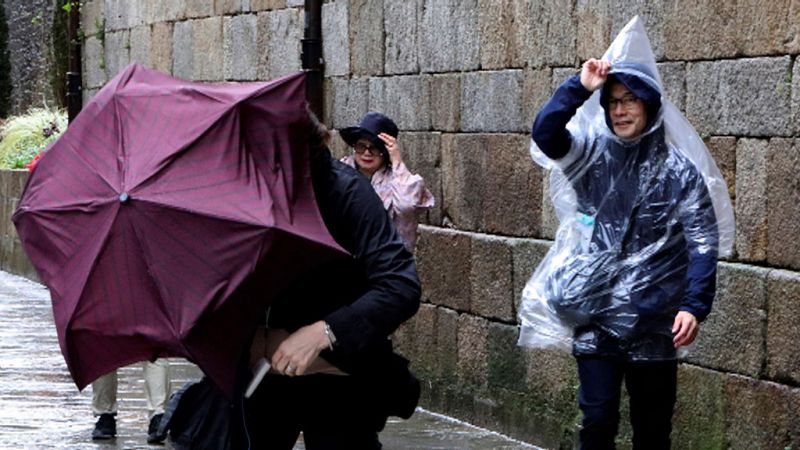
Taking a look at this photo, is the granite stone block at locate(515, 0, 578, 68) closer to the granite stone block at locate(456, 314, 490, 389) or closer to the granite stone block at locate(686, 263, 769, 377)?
the granite stone block at locate(456, 314, 490, 389)

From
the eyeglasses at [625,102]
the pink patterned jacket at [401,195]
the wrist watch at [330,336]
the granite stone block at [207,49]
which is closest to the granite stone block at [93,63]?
the granite stone block at [207,49]

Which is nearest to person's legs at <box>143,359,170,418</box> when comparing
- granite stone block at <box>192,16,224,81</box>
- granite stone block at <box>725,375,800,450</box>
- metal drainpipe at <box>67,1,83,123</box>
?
granite stone block at <box>725,375,800,450</box>

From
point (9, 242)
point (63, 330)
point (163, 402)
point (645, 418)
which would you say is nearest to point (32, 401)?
point (163, 402)

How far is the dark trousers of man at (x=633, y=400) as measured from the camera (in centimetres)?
611

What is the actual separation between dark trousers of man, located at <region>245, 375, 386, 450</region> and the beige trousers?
4.21 meters

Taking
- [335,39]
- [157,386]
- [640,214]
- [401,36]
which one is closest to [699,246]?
[640,214]

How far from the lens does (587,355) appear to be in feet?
20.3

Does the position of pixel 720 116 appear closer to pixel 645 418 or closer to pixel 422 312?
pixel 645 418

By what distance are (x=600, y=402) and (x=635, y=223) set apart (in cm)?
60

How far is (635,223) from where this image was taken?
6223 millimetres

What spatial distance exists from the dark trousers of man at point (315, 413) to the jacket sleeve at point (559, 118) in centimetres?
162

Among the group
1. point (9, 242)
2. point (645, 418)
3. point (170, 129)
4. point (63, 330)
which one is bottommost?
point (9, 242)

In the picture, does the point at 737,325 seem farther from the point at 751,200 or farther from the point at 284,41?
the point at 284,41

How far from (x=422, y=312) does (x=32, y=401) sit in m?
2.23
